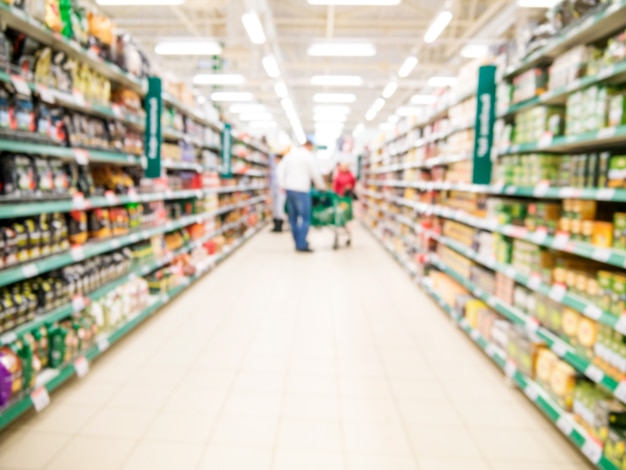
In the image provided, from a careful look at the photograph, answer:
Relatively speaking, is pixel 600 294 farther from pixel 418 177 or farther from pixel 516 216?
pixel 418 177

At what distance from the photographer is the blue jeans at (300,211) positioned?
28.7 ft

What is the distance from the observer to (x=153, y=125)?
4352mm

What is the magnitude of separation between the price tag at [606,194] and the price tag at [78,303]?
314 cm

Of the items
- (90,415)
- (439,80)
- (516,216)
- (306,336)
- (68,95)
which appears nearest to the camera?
(90,415)

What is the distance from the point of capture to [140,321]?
4.20m

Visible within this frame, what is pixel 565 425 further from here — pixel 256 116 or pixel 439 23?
pixel 256 116

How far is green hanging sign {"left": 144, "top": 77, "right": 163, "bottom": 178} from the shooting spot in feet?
14.2

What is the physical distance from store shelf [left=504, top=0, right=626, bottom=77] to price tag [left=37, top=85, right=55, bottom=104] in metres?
3.03

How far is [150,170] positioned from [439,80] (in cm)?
1000

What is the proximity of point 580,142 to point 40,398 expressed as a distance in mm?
3335

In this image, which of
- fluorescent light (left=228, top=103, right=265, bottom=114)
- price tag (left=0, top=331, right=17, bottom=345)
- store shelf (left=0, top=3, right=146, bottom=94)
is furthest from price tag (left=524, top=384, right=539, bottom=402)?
fluorescent light (left=228, top=103, right=265, bottom=114)

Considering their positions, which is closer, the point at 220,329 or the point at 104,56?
the point at 104,56

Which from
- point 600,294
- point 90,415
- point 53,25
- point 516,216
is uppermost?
point 53,25

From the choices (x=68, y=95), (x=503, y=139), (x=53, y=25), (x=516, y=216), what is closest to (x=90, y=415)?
(x=68, y=95)
